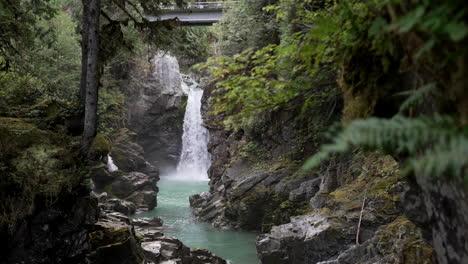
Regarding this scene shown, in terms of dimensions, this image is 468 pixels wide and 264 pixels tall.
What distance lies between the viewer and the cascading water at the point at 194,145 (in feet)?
103

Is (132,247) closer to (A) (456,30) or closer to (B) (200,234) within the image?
(B) (200,234)

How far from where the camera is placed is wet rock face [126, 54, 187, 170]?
102 ft

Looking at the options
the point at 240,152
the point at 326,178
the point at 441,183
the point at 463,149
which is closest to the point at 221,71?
the point at 441,183

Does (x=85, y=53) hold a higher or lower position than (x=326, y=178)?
higher

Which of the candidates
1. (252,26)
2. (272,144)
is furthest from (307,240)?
(252,26)

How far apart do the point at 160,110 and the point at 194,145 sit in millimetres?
4202

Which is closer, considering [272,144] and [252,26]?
[272,144]

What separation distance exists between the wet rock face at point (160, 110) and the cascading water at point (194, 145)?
0.93 metres

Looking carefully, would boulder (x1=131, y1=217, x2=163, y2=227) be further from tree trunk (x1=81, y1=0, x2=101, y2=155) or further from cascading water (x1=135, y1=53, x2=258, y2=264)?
tree trunk (x1=81, y1=0, x2=101, y2=155)

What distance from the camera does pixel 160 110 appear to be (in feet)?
104

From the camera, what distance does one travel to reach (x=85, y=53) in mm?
10016

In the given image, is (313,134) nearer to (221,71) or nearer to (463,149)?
(221,71)

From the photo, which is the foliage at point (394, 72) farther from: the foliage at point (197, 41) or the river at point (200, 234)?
the foliage at point (197, 41)

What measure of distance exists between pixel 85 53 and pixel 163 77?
860 inches
